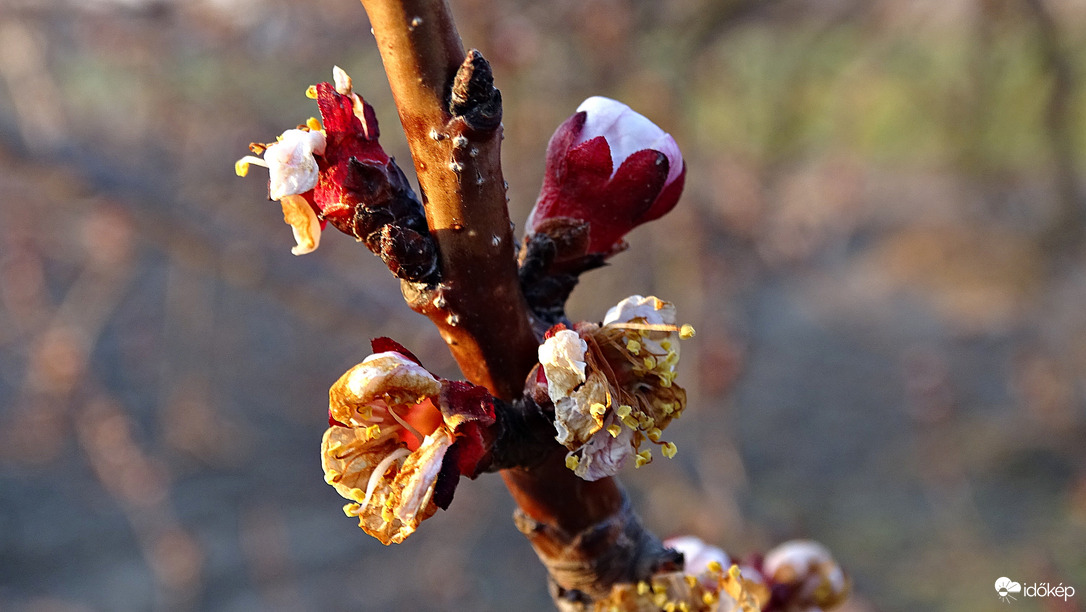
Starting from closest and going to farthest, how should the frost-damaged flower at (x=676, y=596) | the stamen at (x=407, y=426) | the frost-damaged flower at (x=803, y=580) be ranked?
the stamen at (x=407, y=426) < the frost-damaged flower at (x=676, y=596) < the frost-damaged flower at (x=803, y=580)

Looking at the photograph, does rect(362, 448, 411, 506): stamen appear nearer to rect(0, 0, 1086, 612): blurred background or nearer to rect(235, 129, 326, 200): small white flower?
rect(235, 129, 326, 200): small white flower

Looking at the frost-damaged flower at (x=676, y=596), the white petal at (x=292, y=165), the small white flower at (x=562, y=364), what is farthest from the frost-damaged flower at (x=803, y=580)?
the white petal at (x=292, y=165)

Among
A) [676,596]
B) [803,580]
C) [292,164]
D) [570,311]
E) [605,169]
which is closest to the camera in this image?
[292,164]

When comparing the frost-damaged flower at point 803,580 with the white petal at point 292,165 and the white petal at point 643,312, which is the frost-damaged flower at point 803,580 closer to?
the white petal at point 643,312

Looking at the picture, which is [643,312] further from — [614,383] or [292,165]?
[292,165]

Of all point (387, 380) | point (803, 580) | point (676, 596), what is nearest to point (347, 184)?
point (387, 380)
